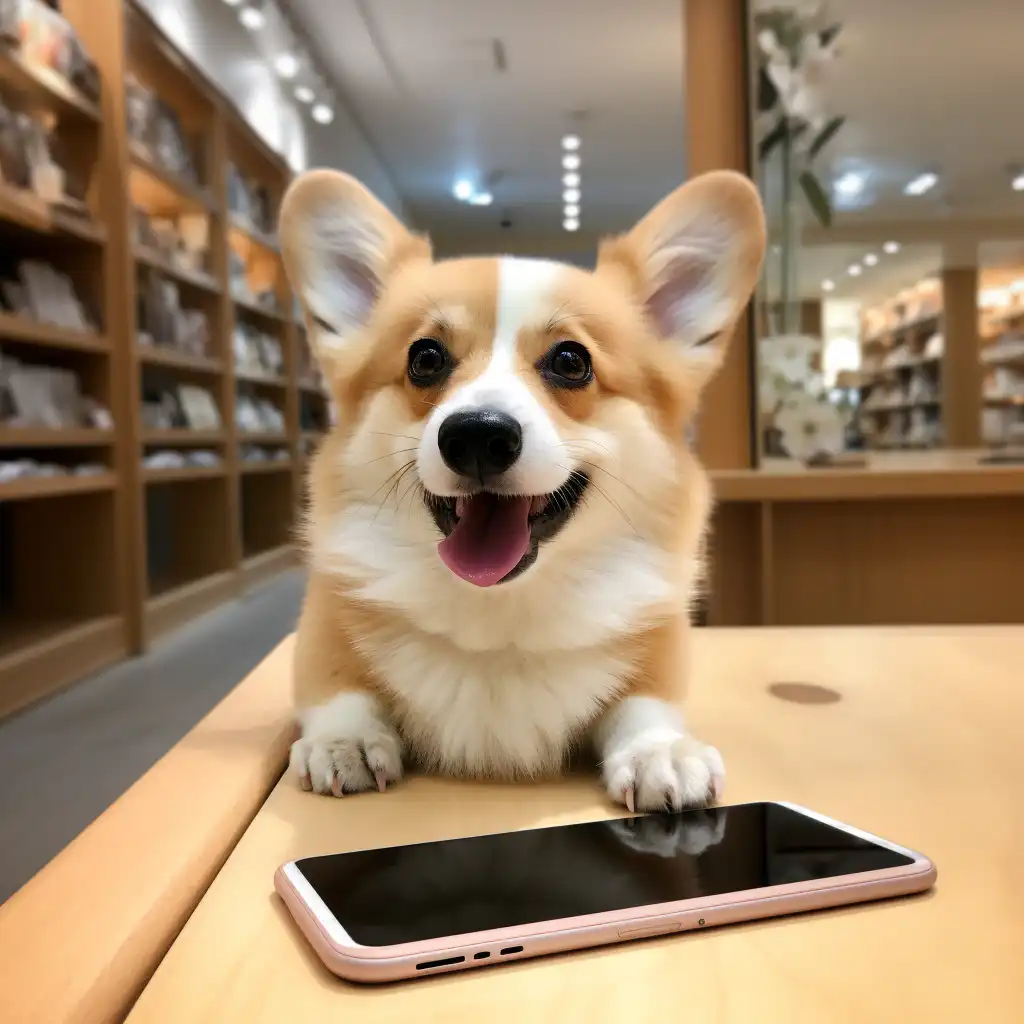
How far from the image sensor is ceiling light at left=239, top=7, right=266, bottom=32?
3.52 meters

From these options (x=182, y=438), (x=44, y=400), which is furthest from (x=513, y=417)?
(x=182, y=438)

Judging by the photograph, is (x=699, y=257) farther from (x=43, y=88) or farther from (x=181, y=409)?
(x=181, y=409)

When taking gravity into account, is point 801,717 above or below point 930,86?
below

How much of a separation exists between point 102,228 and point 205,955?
8.68 ft

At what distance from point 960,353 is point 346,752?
123 inches

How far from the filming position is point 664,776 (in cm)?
56

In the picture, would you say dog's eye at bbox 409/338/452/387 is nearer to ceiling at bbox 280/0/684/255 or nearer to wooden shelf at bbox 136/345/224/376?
ceiling at bbox 280/0/684/255

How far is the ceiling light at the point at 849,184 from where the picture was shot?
218 cm

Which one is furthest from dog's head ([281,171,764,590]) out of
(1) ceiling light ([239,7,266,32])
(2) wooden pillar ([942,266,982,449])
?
(1) ceiling light ([239,7,266,32])

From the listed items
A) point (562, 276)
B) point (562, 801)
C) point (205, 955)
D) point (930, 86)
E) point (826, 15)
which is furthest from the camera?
point (930, 86)

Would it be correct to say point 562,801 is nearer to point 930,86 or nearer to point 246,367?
point 930,86

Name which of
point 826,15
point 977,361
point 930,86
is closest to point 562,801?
point 826,15

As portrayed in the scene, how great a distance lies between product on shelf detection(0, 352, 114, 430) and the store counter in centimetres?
181

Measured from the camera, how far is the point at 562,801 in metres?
0.58
